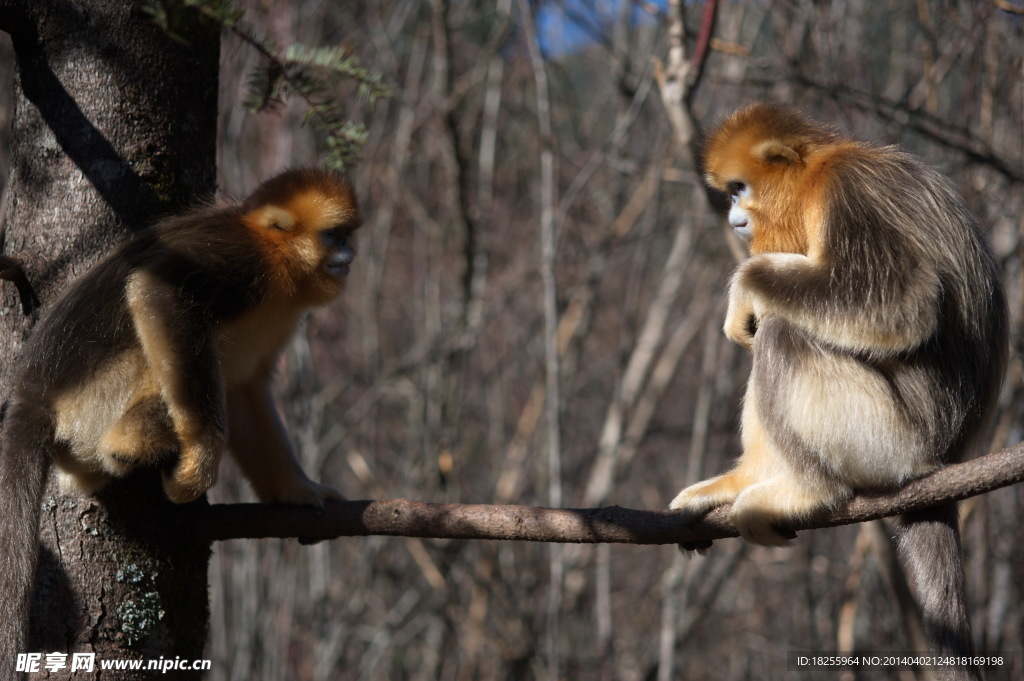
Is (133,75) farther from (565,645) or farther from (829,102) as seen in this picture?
(565,645)

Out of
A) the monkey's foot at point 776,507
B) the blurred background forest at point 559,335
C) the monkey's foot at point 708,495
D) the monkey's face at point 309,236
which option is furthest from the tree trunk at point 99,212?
the blurred background forest at point 559,335

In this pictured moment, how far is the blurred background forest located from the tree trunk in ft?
7.43

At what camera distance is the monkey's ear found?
289 cm

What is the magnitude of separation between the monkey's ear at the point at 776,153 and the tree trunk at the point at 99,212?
1.75 m

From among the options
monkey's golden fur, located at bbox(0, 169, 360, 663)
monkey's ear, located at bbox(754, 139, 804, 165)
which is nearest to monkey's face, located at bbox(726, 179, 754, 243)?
monkey's ear, located at bbox(754, 139, 804, 165)

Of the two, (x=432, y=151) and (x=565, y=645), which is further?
(x=432, y=151)

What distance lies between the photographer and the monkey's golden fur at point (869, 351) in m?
2.54

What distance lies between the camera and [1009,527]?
5730mm

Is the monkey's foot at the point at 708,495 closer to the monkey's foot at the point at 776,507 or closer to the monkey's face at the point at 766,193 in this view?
the monkey's foot at the point at 776,507

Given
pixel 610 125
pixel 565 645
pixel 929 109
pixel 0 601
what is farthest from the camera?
pixel 610 125

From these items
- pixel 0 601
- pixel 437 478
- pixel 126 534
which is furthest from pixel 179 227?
pixel 437 478

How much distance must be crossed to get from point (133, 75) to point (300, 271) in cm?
78

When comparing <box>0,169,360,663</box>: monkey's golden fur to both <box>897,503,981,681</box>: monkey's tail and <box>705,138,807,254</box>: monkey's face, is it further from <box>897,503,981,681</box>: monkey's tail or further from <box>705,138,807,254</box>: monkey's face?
<box>897,503,981,681</box>: monkey's tail

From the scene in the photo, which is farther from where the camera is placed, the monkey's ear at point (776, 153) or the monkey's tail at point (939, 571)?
the monkey's ear at point (776, 153)
